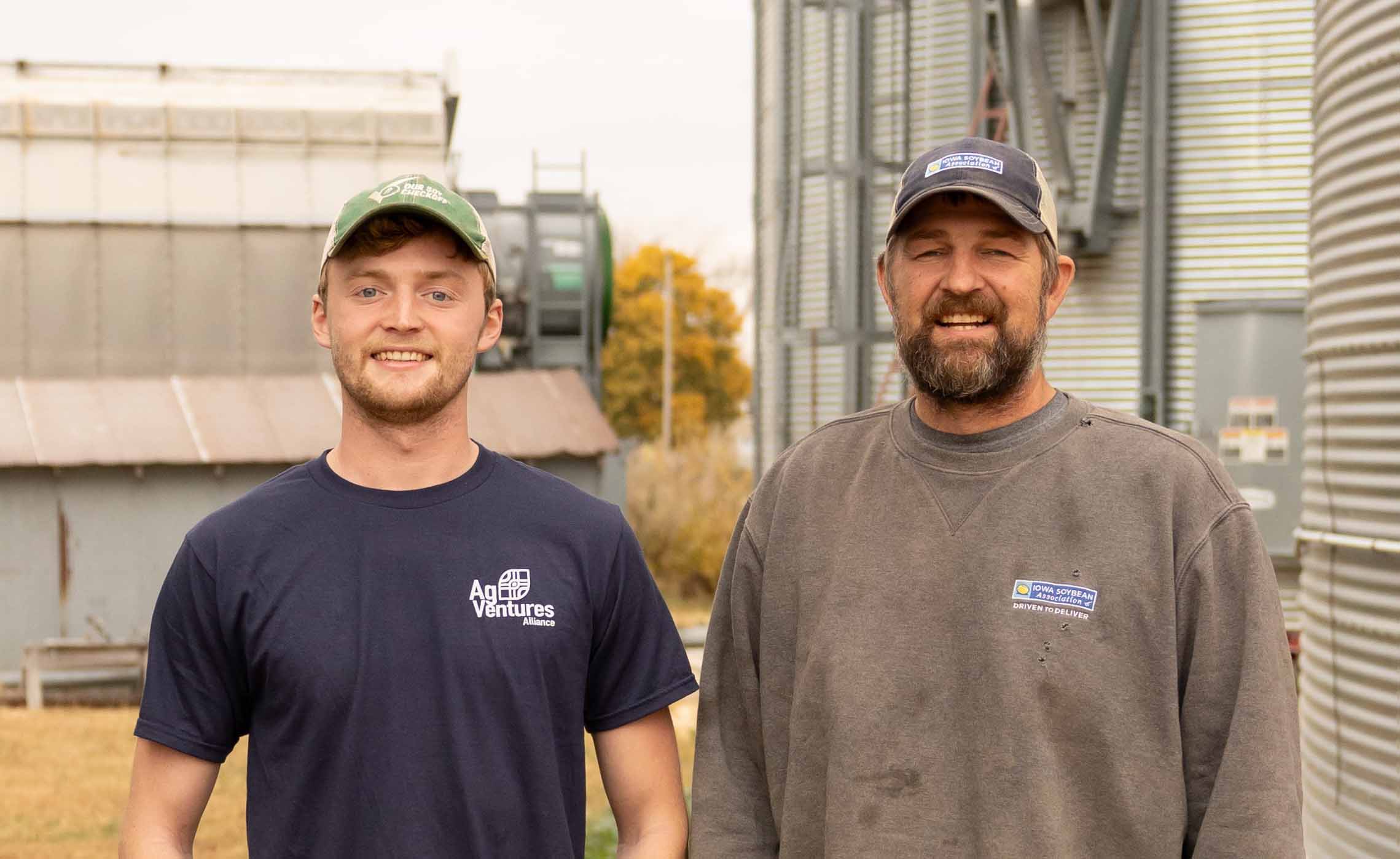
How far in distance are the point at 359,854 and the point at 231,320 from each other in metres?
15.6

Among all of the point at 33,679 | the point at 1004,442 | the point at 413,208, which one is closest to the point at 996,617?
the point at 1004,442

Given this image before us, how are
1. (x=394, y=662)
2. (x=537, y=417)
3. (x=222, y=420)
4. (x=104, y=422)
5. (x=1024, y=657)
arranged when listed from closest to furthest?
1. (x=1024, y=657)
2. (x=394, y=662)
3. (x=104, y=422)
4. (x=222, y=420)
5. (x=537, y=417)

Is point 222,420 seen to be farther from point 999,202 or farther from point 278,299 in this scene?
point 999,202

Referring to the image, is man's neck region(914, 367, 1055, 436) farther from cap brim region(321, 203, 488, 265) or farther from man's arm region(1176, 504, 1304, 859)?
cap brim region(321, 203, 488, 265)

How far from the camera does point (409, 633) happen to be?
2.92 meters

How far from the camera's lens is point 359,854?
9.36ft

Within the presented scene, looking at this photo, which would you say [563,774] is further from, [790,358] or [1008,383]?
[790,358]

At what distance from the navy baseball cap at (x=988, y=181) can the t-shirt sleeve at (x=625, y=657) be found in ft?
3.09

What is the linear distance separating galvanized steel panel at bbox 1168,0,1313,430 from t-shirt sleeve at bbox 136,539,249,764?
12.7 meters

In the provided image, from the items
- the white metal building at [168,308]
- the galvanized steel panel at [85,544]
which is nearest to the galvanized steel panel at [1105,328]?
the white metal building at [168,308]

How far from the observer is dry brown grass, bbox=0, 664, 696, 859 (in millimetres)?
10102

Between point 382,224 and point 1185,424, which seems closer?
point 382,224

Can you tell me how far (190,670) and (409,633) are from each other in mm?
465

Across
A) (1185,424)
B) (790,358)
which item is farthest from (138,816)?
(790,358)
